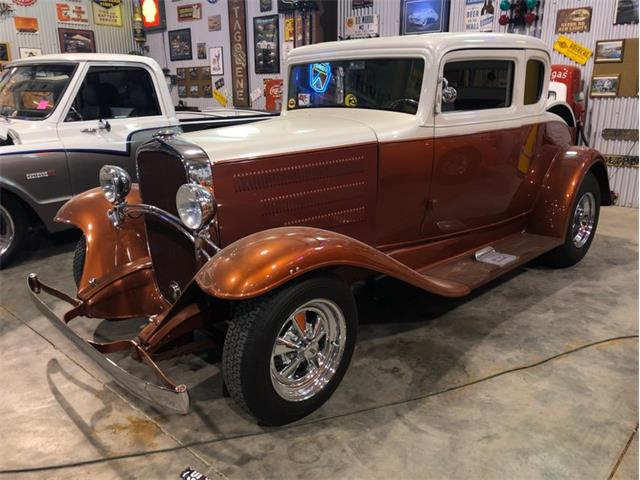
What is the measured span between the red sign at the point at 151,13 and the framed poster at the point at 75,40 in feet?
3.65

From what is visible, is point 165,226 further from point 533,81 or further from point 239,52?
point 239,52

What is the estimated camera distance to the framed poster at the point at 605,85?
607 cm

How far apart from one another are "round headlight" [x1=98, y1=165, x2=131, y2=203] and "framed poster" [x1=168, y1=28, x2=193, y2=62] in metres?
8.28

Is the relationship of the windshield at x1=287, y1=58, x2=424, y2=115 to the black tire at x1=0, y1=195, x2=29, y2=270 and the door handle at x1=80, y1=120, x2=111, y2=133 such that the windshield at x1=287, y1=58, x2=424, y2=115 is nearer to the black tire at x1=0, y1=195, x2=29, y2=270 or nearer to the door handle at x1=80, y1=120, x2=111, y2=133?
the door handle at x1=80, y1=120, x2=111, y2=133

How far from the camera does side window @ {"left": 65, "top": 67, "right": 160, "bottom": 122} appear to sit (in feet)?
15.8

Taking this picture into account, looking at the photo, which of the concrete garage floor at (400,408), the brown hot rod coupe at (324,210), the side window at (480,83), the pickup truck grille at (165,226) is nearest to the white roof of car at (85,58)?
the brown hot rod coupe at (324,210)

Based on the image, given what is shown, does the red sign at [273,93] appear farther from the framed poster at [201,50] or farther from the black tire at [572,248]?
the black tire at [572,248]

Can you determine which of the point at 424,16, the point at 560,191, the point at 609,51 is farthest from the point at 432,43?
the point at 424,16

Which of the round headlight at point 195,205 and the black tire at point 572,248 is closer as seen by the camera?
the round headlight at point 195,205

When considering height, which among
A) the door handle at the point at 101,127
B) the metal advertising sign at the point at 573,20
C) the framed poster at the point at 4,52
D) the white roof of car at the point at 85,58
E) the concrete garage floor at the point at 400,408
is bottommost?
the concrete garage floor at the point at 400,408

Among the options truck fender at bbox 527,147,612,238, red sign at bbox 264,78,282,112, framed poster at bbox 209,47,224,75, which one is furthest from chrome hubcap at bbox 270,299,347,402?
Answer: framed poster at bbox 209,47,224,75

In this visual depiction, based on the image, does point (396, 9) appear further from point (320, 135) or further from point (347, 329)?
point (347, 329)

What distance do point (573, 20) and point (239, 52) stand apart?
18.2 feet

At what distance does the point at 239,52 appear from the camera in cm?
938
